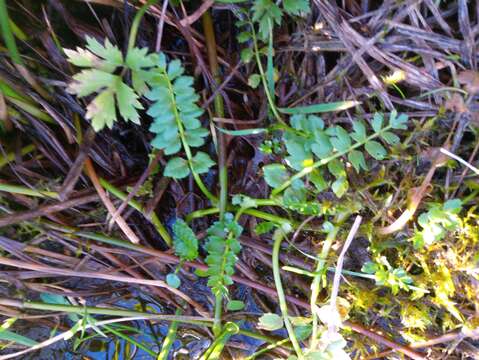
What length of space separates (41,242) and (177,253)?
35 centimetres

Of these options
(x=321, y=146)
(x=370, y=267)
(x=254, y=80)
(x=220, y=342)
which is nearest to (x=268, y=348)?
(x=220, y=342)

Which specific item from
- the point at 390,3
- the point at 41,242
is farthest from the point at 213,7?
the point at 41,242

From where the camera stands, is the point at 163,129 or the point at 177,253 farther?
the point at 177,253

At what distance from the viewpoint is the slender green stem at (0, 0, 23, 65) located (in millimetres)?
934

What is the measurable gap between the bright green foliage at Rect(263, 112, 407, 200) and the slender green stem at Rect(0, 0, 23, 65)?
0.57 m

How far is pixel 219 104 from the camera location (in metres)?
1.09

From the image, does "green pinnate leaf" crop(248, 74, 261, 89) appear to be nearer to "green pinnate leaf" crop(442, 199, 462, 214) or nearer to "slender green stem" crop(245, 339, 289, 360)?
"green pinnate leaf" crop(442, 199, 462, 214)

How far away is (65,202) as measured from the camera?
3.61ft

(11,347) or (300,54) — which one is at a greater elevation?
(300,54)

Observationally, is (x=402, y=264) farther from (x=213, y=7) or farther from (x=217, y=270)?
(x=213, y=7)

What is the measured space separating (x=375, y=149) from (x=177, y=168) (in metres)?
0.43

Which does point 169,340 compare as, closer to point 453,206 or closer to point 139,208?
point 139,208

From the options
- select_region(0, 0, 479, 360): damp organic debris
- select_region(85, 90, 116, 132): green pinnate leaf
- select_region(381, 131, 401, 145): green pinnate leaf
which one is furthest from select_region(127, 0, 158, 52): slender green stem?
select_region(381, 131, 401, 145): green pinnate leaf

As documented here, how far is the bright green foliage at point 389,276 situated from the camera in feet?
3.46
